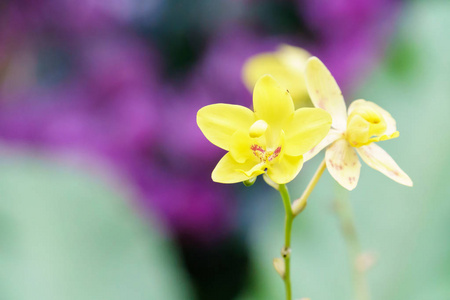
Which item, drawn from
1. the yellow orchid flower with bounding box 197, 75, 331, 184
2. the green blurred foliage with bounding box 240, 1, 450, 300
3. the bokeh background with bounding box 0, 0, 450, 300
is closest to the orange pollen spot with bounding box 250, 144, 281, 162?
the yellow orchid flower with bounding box 197, 75, 331, 184

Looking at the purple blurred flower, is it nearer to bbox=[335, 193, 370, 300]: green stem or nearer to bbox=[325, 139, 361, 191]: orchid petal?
bbox=[335, 193, 370, 300]: green stem

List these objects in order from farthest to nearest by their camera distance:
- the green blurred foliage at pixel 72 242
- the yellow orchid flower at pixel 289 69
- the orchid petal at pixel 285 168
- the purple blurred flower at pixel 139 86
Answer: the purple blurred flower at pixel 139 86 < the green blurred foliage at pixel 72 242 < the yellow orchid flower at pixel 289 69 < the orchid petal at pixel 285 168

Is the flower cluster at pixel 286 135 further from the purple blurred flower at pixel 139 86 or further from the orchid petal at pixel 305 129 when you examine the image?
the purple blurred flower at pixel 139 86

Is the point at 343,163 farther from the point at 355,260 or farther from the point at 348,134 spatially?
the point at 355,260

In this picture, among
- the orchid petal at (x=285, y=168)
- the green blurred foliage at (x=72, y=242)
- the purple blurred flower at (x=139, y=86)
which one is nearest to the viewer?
the orchid petal at (x=285, y=168)

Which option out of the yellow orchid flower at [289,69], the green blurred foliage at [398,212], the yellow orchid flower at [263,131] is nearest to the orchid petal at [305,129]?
the yellow orchid flower at [263,131]

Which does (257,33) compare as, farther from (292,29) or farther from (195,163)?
(195,163)

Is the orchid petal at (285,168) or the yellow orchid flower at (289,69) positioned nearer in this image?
the orchid petal at (285,168)

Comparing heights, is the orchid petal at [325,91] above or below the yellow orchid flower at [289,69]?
below

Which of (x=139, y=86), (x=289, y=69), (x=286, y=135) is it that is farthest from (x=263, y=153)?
(x=139, y=86)
